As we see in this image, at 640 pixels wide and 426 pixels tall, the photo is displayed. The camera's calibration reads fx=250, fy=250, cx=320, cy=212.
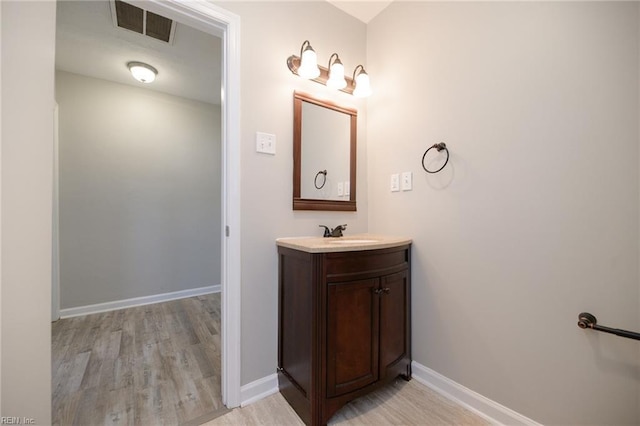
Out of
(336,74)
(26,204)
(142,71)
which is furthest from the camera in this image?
(142,71)

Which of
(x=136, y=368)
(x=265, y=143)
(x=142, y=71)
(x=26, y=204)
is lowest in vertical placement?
(x=136, y=368)

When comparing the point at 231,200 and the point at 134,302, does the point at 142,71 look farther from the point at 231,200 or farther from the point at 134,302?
the point at 134,302

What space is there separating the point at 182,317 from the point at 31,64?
7.64ft

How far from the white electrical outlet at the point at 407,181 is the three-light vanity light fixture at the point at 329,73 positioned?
66cm

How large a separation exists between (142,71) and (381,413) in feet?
11.1

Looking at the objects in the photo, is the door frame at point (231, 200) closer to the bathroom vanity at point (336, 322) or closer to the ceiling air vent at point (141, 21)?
the bathroom vanity at point (336, 322)

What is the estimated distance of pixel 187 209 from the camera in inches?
125

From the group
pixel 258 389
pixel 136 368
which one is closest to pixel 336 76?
pixel 258 389

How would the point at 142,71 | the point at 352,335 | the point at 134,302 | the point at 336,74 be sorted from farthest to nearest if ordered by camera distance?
the point at 134,302
the point at 142,71
the point at 336,74
the point at 352,335

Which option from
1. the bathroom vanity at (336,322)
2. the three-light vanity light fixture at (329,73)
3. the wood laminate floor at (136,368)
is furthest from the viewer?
the three-light vanity light fixture at (329,73)

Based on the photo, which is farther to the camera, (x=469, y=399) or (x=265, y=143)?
(x=265, y=143)

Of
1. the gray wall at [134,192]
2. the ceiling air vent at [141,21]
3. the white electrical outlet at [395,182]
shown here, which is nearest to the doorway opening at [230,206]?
the ceiling air vent at [141,21]

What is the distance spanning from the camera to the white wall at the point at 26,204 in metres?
0.85

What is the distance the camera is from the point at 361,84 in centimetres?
178
